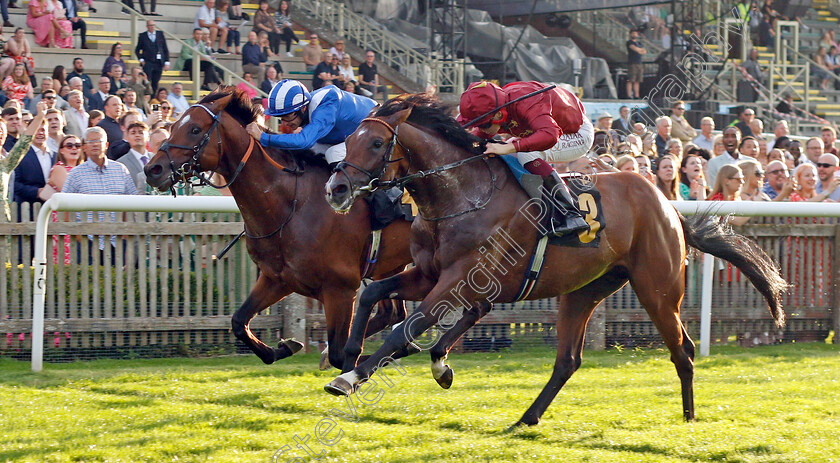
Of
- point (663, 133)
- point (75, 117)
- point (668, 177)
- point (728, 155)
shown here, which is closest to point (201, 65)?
point (75, 117)

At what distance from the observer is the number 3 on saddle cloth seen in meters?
5.16

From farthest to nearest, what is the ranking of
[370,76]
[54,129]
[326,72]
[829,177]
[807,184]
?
[370,76] → [326,72] → [829,177] → [807,184] → [54,129]

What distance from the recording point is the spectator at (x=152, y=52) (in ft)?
42.1

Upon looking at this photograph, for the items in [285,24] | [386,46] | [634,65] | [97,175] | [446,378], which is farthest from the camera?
[634,65]

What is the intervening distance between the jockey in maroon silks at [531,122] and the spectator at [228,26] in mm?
10169

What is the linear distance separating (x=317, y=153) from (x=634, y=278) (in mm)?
1901

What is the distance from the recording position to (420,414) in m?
5.48

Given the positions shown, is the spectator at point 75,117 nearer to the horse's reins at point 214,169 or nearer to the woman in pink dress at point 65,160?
the woman in pink dress at point 65,160

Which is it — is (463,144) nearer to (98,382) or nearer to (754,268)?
(754,268)

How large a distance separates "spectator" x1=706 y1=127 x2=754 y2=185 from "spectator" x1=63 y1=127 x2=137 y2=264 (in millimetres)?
5928

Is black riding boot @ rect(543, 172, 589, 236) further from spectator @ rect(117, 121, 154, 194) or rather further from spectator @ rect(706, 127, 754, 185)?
spectator @ rect(706, 127, 754, 185)

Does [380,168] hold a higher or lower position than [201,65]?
lower

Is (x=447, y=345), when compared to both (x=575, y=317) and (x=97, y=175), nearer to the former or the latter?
(x=575, y=317)

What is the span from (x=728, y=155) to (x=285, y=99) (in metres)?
6.49
